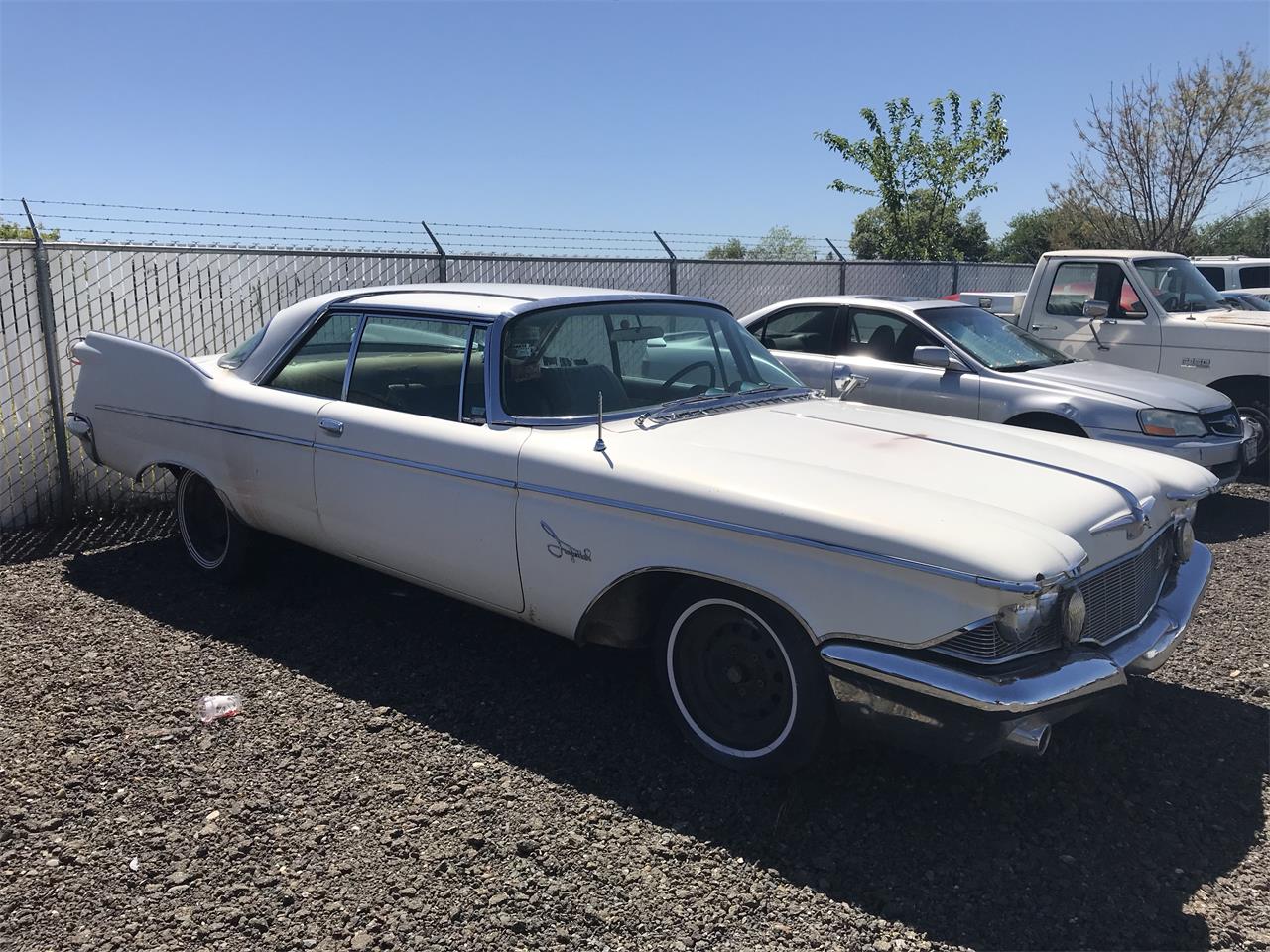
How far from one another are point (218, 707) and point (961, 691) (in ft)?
9.30

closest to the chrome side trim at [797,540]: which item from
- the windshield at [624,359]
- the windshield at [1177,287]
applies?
the windshield at [624,359]

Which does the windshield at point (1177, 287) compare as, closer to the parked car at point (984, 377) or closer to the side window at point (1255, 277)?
the parked car at point (984, 377)

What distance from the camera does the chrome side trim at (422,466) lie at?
3.83m

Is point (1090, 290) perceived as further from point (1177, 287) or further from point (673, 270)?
point (673, 270)

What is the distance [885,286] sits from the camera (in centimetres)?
1414

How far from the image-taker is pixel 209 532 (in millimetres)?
5434

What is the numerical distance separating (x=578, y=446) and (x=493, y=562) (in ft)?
1.89

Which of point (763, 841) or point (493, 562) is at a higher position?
point (493, 562)

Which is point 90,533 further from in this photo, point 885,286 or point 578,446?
point 885,286

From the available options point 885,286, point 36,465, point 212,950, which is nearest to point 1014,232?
point 885,286

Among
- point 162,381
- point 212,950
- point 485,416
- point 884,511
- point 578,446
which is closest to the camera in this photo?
point 212,950

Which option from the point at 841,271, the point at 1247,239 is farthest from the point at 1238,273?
the point at 1247,239

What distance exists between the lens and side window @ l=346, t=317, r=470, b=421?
4234mm

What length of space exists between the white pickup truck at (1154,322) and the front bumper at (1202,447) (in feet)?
4.48
